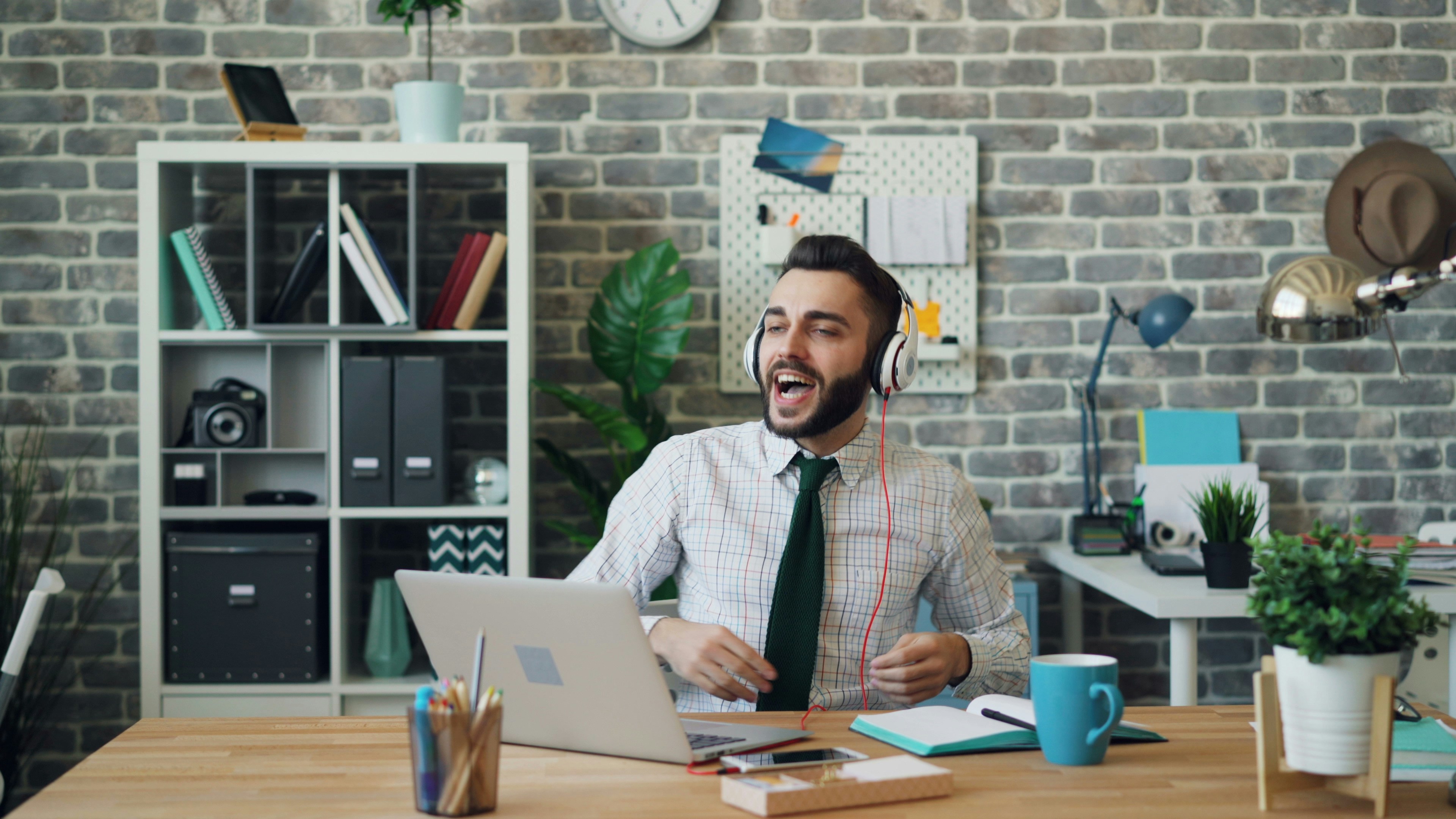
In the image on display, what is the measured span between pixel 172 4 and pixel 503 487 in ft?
5.15

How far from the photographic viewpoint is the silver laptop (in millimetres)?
1091

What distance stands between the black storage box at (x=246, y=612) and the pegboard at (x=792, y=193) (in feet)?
3.86

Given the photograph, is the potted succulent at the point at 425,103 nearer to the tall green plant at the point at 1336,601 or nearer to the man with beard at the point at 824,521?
the man with beard at the point at 824,521

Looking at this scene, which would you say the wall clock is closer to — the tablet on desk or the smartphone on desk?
the tablet on desk

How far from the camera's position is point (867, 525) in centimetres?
170

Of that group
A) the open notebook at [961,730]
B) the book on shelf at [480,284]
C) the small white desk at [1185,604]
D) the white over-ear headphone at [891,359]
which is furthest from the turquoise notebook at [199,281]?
the small white desk at [1185,604]

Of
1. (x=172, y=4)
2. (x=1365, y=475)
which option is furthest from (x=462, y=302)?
(x=1365, y=475)

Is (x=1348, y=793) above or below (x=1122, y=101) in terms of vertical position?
below

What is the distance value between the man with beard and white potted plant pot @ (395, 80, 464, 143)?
122 centimetres

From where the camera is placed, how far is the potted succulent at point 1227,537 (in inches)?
88.3

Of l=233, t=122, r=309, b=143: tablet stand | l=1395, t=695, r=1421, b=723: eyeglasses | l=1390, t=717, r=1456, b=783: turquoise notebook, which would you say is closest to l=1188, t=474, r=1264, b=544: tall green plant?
l=1395, t=695, r=1421, b=723: eyeglasses

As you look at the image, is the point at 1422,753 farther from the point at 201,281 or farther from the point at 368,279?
the point at 201,281

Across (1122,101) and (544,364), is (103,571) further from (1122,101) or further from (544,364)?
(1122,101)

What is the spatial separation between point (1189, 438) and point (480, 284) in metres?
1.92
